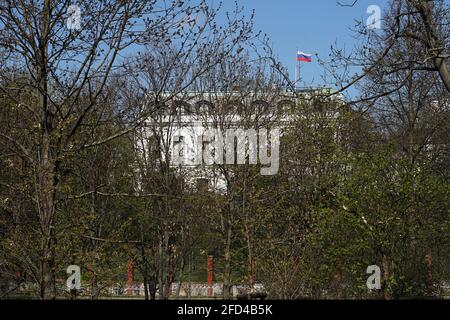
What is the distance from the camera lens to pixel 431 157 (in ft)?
81.0

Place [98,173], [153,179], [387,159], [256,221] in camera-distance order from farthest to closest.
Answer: [153,179] → [98,173] → [256,221] → [387,159]

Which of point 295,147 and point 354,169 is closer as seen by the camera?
point 354,169

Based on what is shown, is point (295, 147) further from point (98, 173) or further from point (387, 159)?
point (98, 173)

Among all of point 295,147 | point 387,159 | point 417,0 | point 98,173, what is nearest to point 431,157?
point 295,147

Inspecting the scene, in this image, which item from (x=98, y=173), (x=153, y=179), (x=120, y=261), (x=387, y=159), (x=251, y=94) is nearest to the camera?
(x=120, y=261)

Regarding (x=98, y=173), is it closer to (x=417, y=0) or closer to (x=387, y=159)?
(x=387, y=159)

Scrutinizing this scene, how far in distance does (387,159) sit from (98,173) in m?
8.52

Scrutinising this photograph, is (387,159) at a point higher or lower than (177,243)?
higher

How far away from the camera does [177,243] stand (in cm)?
2450
